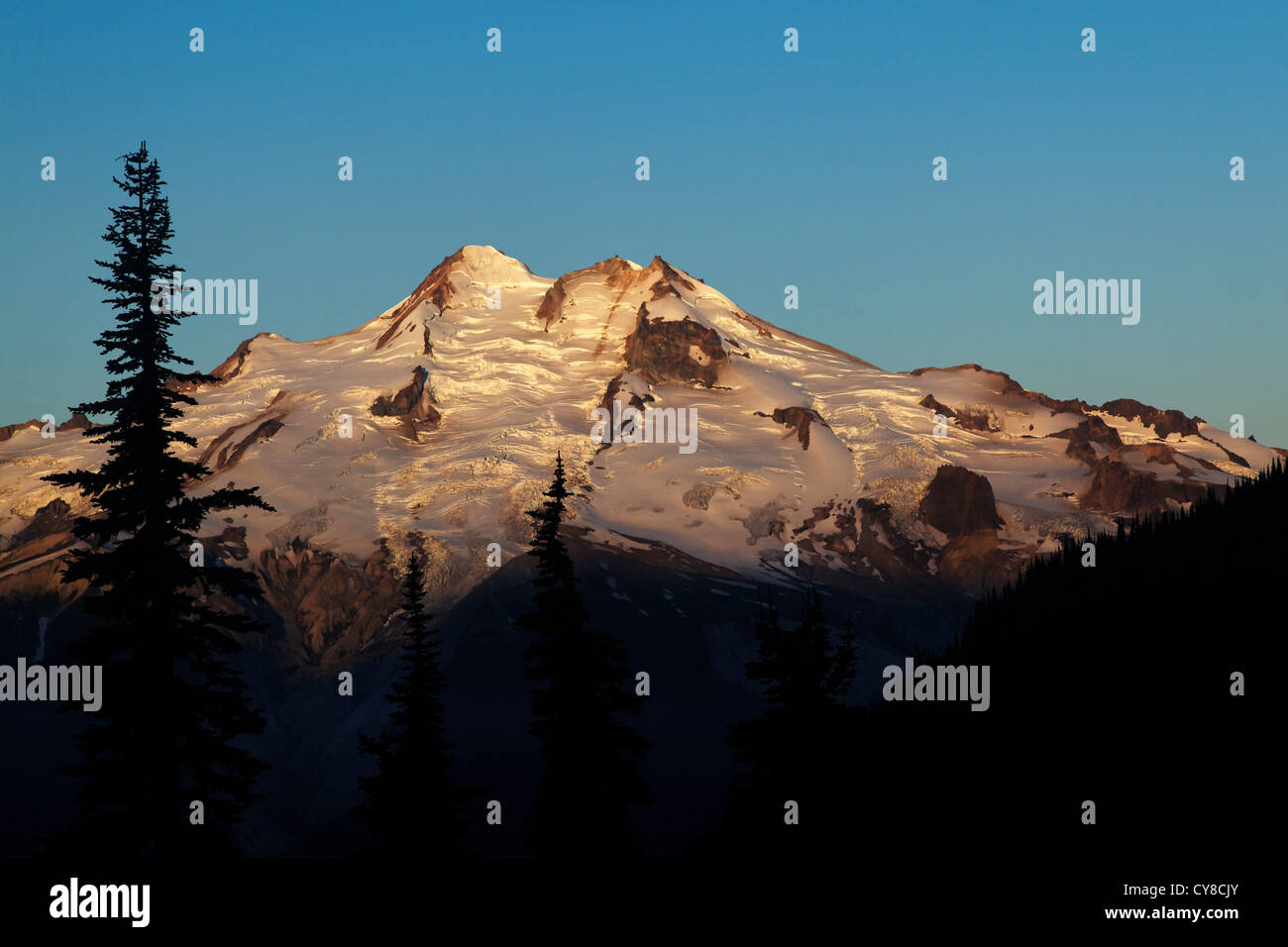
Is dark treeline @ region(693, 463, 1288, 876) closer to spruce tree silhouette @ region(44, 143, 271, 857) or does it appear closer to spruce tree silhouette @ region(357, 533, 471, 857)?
spruce tree silhouette @ region(357, 533, 471, 857)

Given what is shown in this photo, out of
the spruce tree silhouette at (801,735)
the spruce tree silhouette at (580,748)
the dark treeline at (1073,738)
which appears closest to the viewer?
the spruce tree silhouette at (801,735)

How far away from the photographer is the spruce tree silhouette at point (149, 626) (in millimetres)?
42594

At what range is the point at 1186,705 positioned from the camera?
349 feet

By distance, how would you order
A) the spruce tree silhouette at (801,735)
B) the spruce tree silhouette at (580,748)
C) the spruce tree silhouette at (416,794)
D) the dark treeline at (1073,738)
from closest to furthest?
the spruce tree silhouette at (801,735), the spruce tree silhouette at (580,748), the spruce tree silhouette at (416,794), the dark treeline at (1073,738)

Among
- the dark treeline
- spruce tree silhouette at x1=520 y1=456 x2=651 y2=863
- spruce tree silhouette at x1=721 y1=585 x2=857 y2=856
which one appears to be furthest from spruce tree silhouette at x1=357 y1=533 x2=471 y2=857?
the dark treeline

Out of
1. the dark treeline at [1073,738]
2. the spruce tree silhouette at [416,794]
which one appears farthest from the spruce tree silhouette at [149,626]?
the dark treeline at [1073,738]

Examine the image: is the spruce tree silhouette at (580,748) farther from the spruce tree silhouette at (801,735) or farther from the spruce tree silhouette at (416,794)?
the spruce tree silhouette at (801,735)

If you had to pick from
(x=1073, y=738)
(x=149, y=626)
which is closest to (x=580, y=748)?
(x=149, y=626)

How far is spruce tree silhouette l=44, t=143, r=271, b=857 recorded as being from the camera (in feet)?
140
